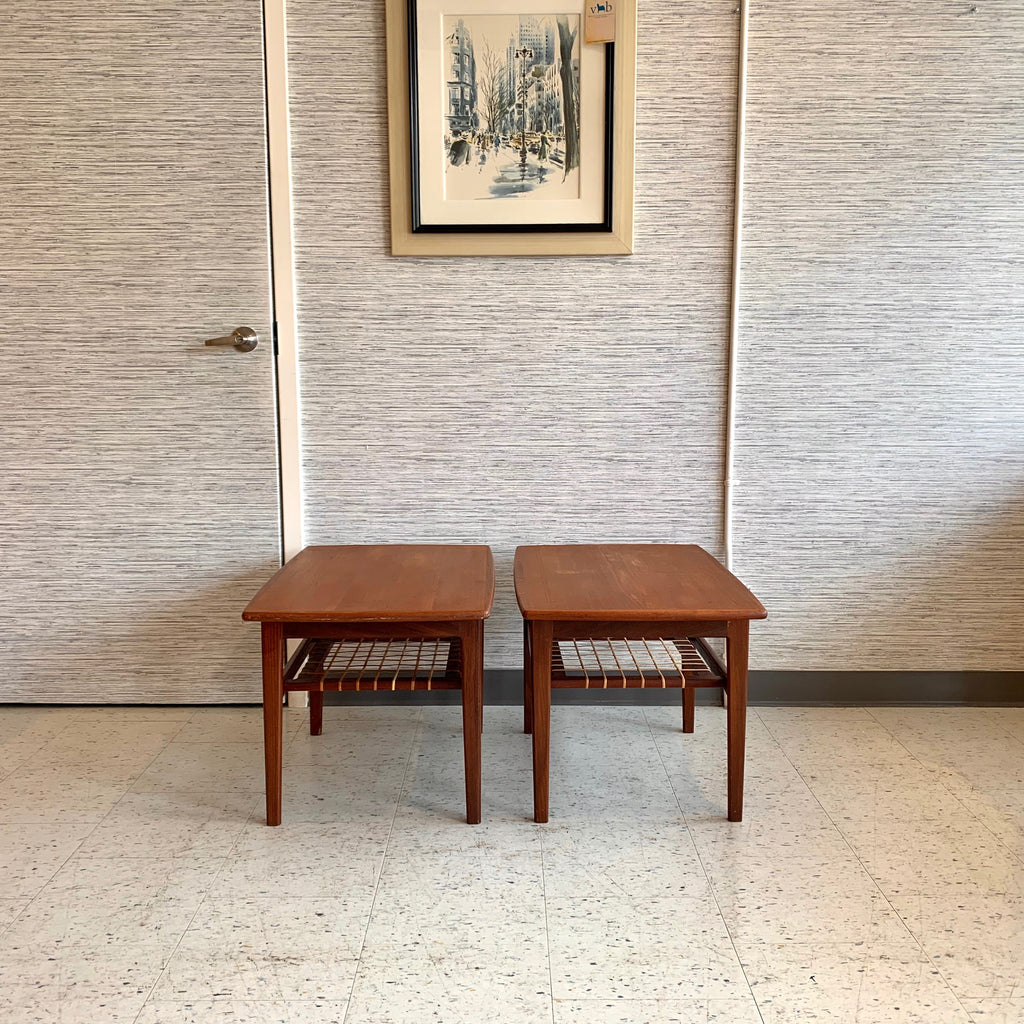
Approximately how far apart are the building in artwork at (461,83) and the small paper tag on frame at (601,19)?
0.29 meters

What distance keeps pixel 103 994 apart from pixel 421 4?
2100mm

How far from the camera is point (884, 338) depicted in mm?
2281

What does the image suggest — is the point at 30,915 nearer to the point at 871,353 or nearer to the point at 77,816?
the point at 77,816

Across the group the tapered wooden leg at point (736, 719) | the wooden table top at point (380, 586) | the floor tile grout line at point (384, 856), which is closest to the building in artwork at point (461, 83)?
the wooden table top at point (380, 586)

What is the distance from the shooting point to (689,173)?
7.28ft

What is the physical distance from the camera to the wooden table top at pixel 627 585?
5.62 feet

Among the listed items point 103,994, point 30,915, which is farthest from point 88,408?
point 103,994

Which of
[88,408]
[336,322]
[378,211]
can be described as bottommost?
[88,408]

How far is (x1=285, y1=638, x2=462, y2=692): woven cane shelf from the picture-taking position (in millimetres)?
1772

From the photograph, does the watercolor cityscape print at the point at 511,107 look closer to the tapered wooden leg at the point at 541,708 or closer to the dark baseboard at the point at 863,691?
the tapered wooden leg at the point at 541,708

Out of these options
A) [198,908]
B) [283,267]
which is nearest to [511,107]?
[283,267]

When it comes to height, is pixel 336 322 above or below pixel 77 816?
above

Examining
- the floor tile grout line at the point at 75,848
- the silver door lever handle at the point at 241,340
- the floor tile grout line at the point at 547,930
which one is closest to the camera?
the floor tile grout line at the point at 547,930

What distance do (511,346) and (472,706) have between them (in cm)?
95
